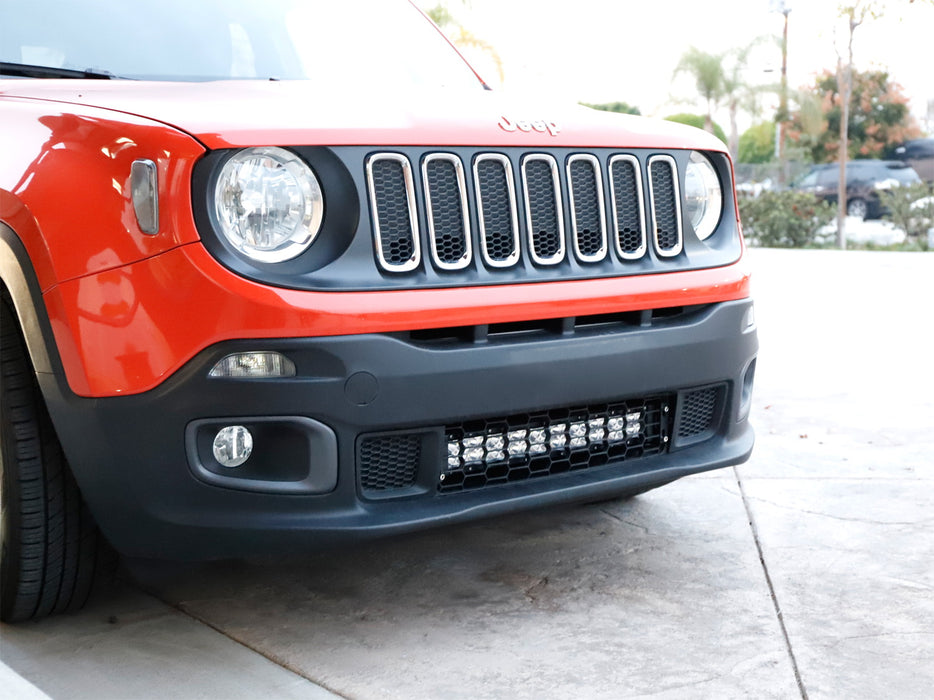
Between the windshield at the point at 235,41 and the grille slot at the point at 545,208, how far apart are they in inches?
37.7

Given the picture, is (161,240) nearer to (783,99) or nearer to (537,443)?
(537,443)

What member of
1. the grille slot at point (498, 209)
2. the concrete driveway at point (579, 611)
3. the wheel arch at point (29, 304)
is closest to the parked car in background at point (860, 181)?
the concrete driveway at point (579, 611)

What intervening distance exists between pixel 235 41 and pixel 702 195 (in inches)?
58.8

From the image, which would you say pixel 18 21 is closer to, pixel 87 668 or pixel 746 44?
pixel 87 668

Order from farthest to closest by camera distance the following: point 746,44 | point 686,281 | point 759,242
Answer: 1. point 746,44
2. point 759,242
3. point 686,281

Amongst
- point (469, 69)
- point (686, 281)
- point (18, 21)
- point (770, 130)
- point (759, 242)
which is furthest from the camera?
point (770, 130)

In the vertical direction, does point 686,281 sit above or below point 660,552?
above

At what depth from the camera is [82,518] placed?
2689mm

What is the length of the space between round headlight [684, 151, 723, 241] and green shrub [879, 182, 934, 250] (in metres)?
14.6

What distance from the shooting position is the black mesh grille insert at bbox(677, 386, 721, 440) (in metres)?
2.99

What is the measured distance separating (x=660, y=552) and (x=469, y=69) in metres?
1.77

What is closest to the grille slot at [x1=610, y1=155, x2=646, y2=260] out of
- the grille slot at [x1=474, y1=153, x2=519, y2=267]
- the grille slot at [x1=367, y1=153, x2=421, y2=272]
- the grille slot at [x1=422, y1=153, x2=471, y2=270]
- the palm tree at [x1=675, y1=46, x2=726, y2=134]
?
the grille slot at [x1=474, y1=153, x2=519, y2=267]

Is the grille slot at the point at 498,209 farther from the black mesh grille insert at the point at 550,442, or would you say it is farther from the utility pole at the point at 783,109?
the utility pole at the point at 783,109

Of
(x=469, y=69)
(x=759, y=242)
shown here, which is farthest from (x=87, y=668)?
(x=759, y=242)
